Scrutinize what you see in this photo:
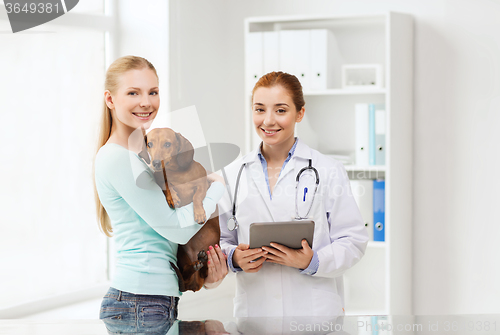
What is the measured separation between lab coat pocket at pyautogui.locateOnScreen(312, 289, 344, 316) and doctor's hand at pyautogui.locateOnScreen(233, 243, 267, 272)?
22 cm

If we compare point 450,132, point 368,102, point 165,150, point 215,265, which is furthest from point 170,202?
point 450,132

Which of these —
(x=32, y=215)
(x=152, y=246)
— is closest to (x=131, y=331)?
(x=152, y=246)

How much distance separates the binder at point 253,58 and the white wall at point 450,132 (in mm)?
408

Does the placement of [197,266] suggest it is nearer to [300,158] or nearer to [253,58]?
[300,158]

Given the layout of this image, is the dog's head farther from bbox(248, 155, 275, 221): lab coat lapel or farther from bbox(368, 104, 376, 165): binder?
bbox(368, 104, 376, 165): binder

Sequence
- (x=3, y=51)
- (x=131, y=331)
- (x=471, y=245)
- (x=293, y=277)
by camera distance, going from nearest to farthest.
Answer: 1. (x=131, y=331)
2. (x=293, y=277)
3. (x=3, y=51)
4. (x=471, y=245)

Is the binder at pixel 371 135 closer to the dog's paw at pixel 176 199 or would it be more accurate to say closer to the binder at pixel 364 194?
the binder at pixel 364 194

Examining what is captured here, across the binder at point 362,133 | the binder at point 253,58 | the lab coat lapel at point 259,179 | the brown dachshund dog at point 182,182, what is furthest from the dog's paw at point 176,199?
the binder at point 362,133

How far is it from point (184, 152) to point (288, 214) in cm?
43

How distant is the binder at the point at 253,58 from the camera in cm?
265

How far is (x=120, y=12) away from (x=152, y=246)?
1.92 metres

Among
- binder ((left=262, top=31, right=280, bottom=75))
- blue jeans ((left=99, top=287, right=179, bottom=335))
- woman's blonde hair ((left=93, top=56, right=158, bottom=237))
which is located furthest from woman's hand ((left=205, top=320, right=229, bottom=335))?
binder ((left=262, top=31, right=280, bottom=75))

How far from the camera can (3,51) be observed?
2.26 metres

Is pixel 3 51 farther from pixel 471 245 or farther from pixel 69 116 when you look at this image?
pixel 471 245
